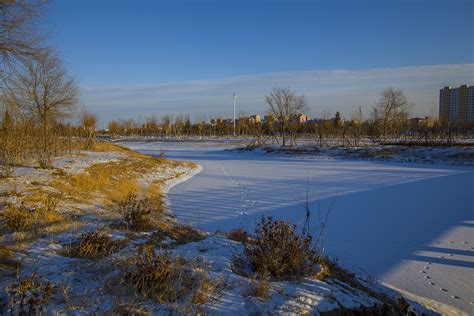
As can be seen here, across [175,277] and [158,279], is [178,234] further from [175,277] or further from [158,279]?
[158,279]

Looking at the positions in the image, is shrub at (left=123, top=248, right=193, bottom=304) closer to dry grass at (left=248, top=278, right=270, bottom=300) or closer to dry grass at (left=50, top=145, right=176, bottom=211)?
dry grass at (left=248, top=278, right=270, bottom=300)

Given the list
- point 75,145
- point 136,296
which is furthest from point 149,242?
point 75,145

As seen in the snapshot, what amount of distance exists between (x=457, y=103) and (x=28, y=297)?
10100 cm

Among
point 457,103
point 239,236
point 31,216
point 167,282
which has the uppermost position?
point 457,103

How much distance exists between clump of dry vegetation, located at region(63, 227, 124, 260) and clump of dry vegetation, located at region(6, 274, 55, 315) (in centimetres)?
103

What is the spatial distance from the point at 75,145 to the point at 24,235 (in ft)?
59.3

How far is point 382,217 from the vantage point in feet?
28.2

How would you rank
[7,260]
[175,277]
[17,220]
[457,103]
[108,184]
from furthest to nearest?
Answer: [457,103], [108,184], [17,220], [7,260], [175,277]

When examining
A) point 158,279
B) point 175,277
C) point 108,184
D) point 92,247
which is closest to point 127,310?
point 158,279

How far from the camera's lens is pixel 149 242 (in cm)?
516

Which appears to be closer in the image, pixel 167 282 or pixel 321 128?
pixel 167 282

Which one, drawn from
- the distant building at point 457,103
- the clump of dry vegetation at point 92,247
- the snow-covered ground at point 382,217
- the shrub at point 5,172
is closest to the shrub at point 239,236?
the snow-covered ground at point 382,217

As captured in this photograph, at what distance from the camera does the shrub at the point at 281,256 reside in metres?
3.79

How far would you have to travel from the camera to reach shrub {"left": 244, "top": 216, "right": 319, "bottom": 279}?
12.4ft
